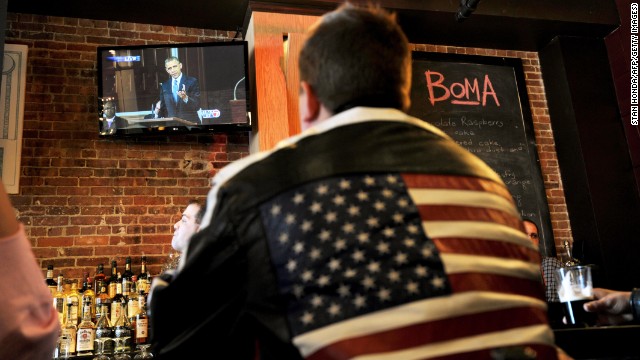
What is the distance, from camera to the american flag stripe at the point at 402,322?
3.14 feet

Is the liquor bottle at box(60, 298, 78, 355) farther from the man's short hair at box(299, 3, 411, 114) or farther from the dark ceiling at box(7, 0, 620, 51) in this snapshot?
the man's short hair at box(299, 3, 411, 114)

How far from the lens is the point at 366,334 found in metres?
0.96

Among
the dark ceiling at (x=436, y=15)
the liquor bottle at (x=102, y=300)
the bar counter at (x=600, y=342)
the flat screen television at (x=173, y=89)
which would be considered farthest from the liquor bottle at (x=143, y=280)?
the bar counter at (x=600, y=342)

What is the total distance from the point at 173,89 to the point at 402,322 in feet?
12.4

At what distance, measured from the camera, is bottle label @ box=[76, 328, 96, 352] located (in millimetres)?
3854

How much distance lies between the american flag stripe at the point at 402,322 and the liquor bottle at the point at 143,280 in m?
3.50

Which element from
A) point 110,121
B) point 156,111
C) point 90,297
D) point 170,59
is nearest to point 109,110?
point 110,121

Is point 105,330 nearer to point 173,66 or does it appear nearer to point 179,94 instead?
point 179,94

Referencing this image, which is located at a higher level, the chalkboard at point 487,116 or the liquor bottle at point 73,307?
the chalkboard at point 487,116

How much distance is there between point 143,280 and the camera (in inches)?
167

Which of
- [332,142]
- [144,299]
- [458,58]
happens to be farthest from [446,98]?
[332,142]

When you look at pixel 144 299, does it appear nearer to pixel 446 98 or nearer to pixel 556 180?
pixel 446 98

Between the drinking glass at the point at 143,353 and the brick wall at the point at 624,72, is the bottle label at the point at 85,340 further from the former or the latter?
the brick wall at the point at 624,72

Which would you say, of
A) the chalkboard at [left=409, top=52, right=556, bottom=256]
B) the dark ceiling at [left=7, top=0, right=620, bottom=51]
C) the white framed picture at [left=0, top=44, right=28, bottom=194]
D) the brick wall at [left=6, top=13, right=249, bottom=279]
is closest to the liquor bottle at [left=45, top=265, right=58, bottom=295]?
the brick wall at [left=6, top=13, right=249, bottom=279]
